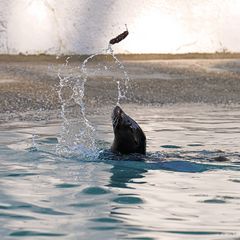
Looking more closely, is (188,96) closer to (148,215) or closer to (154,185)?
(154,185)

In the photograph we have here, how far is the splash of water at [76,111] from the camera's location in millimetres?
Result: 8062

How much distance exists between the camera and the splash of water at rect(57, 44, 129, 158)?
26.5ft

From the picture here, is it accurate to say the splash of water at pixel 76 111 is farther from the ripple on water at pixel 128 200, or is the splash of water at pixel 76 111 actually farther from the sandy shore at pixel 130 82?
the ripple on water at pixel 128 200

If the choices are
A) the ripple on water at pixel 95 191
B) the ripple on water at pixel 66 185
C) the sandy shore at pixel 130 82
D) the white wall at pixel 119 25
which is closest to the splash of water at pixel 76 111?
the sandy shore at pixel 130 82

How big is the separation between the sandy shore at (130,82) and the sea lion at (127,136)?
3.44 m

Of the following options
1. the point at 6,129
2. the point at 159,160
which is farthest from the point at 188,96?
the point at 159,160

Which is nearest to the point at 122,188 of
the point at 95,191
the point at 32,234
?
the point at 95,191

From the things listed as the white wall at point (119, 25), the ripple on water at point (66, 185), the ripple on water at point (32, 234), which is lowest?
the ripple on water at point (32, 234)

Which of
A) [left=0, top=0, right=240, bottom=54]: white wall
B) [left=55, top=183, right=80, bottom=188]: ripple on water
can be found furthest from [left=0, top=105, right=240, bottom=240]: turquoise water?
[left=0, top=0, right=240, bottom=54]: white wall

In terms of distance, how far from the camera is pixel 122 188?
20.1 ft

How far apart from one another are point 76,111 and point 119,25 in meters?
4.59

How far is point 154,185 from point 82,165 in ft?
3.35

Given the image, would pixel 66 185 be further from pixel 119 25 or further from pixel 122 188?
pixel 119 25

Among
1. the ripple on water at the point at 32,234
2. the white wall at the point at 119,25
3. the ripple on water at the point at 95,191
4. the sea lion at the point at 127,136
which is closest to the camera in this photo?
the ripple on water at the point at 32,234
